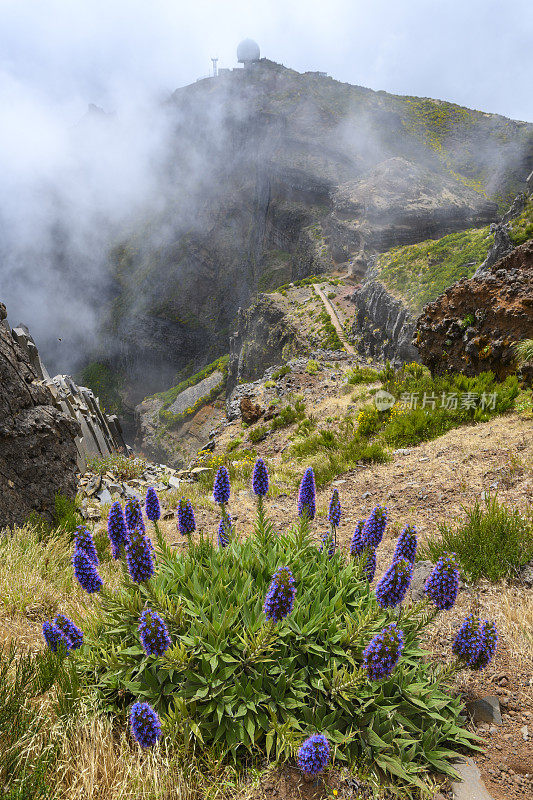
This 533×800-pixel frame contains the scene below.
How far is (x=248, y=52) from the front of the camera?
345 ft

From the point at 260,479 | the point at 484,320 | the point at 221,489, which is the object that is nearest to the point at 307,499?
the point at 260,479

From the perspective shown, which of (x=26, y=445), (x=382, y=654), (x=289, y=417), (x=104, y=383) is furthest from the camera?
(x=104, y=383)

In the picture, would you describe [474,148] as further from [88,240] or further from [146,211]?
[88,240]

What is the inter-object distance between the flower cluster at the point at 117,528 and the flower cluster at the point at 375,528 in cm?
221

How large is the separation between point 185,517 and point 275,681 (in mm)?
1626

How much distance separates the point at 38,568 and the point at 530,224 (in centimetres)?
2058

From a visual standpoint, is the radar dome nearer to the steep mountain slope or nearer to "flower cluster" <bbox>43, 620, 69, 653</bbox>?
the steep mountain slope

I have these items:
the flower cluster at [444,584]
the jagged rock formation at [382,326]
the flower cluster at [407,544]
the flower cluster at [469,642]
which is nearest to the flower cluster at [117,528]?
the flower cluster at [407,544]

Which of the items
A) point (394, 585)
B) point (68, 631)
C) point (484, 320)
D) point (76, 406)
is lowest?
point (76, 406)

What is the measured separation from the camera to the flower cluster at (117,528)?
3402 millimetres

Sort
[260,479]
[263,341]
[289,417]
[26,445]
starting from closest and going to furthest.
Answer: [260,479], [26,445], [289,417], [263,341]

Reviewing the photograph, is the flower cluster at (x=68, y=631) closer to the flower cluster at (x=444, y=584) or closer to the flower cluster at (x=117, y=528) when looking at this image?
the flower cluster at (x=117, y=528)

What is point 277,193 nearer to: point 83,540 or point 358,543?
point 358,543

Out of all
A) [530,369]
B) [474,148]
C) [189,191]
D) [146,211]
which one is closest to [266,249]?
[189,191]
